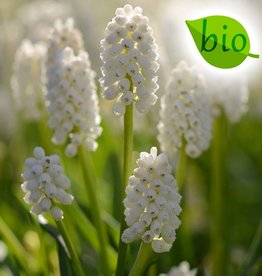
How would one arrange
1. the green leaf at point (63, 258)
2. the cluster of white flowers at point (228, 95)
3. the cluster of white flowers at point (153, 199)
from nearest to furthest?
the cluster of white flowers at point (153, 199)
the green leaf at point (63, 258)
the cluster of white flowers at point (228, 95)

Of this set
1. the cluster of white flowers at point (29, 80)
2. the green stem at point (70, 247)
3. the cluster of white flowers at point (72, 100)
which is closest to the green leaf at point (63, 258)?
the green stem at point (70, 247)

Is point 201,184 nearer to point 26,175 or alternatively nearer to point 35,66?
point 35,66

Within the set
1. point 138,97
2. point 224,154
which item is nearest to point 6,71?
point 224,154

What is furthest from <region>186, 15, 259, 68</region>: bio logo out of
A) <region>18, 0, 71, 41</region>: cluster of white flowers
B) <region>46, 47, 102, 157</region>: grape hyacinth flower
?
<region>18, 0, 71, 41</region>: cluster of white flowers

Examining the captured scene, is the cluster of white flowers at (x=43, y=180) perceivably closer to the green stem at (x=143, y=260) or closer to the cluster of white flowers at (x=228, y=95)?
the green stem at (x=143, y=260)

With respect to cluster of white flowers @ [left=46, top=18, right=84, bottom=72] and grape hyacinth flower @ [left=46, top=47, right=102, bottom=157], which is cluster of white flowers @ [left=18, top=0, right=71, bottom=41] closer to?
cluster of white flowers @ [left=46, top=18, right=84, bottom=72]
